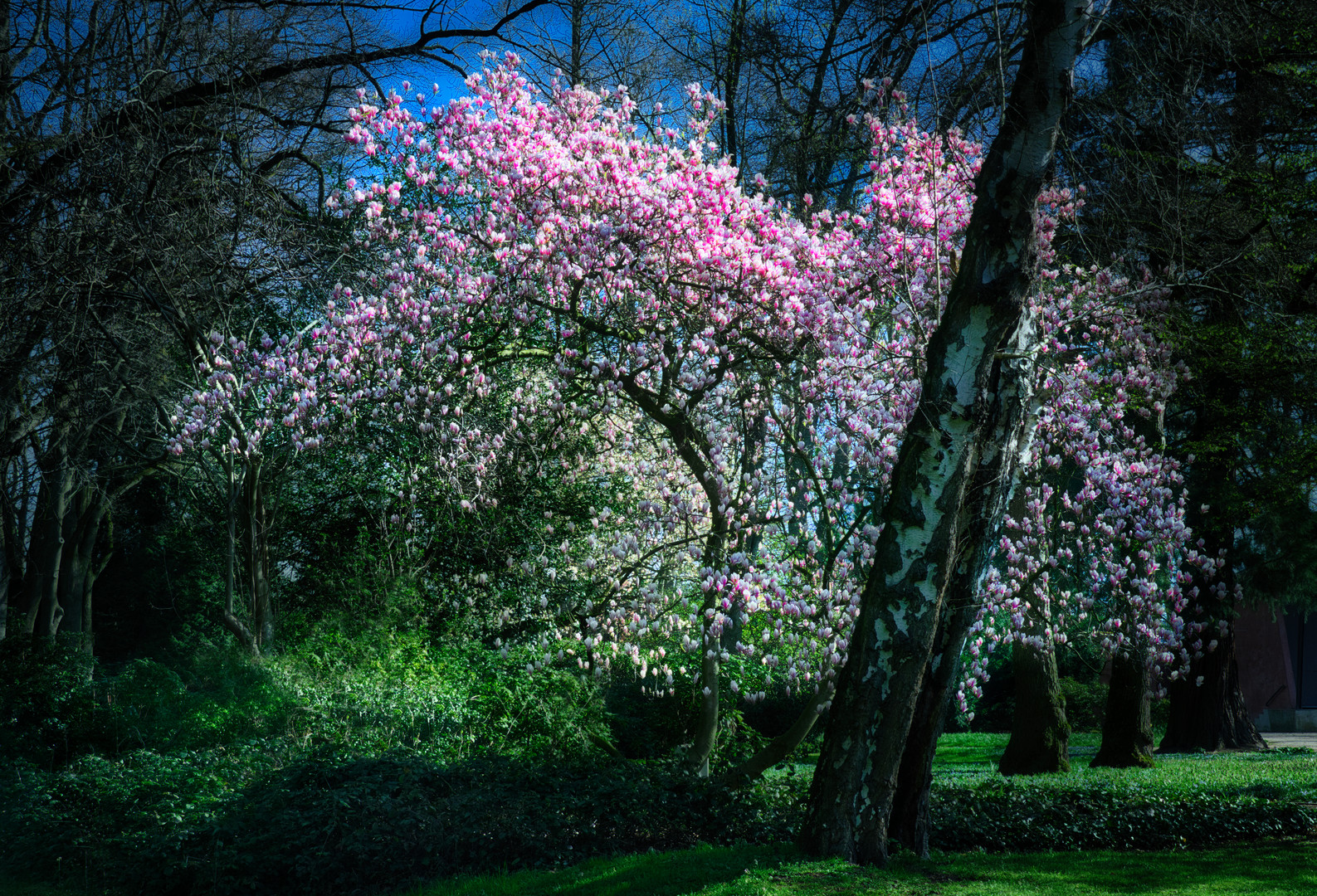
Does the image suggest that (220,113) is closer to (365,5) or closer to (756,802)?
(365,5)

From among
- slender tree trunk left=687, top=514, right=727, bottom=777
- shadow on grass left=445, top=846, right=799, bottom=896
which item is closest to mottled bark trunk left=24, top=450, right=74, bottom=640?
slender tree trunk left=687, top=514, right=727, bottom=777

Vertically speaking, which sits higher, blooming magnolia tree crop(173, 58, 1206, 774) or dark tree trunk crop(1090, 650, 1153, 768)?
blooming magnolia tree crop(173, 58, 1206, 774)

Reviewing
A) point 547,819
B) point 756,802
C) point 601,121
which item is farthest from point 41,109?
point 756,802

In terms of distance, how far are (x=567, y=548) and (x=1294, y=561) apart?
33.4ft

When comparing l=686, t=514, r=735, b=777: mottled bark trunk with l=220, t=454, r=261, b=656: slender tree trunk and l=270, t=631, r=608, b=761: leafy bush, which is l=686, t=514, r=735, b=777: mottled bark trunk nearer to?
l=270, t=631, r=608, b=761: leafy bush

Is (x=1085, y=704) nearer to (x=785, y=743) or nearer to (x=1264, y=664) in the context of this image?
(x=1264, y=664)

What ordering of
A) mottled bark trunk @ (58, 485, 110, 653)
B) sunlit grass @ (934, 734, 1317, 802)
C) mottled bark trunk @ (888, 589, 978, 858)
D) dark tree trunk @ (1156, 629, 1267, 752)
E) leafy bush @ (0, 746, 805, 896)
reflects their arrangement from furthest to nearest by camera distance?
mottled bark trunk @ (58, 485, 110, 653) → dark tree trunk @ (1156, 629, 1267, 752) → sunlit grass @ (934, 734, 1317, 802) → leafy bush @ (0, 746, 805, 896) → mottled bark trunk @ (888, 589, 978, 858)

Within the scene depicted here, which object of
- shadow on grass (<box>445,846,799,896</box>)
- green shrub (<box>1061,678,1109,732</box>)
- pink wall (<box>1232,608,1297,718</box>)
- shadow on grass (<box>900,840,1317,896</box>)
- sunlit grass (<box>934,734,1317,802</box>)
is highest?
pink wall (<box>1232,608,1297,718</box>)

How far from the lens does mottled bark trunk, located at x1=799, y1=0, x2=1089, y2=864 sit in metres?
5.70

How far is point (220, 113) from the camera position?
398 inches

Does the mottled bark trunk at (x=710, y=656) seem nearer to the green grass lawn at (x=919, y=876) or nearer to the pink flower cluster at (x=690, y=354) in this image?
the pink flower cluster at (x=690, y=354)

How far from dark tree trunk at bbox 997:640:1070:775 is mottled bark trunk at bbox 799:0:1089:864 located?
252 inches

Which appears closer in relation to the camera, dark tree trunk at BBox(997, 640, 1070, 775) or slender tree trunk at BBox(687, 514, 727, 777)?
slender tree trunk at BBox(687, 514, 727, 777)

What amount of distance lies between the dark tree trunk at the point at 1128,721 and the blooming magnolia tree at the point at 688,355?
1758 millimetres
